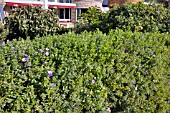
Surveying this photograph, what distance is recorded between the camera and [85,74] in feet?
9.21

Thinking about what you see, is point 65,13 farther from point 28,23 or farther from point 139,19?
point 139,19

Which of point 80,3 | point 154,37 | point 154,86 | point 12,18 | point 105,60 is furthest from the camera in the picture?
point 80,3

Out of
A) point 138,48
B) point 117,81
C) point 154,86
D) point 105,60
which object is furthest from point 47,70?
point 154,86

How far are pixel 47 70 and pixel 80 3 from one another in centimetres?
2794

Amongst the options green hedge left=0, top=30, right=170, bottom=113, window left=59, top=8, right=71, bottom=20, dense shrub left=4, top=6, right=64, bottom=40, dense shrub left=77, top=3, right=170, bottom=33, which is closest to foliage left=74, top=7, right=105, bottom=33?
dense shrub left=77, top=3, right=170, bottom=33

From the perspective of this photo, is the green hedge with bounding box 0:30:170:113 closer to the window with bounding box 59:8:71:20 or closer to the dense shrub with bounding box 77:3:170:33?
Result: the dense shrub with bounding box 77:3:170:33

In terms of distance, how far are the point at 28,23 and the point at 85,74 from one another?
6097 mm

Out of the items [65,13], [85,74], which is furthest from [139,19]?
[65,13]

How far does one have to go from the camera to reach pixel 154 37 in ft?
13.6

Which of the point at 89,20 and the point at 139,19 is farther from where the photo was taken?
the point at 89,20

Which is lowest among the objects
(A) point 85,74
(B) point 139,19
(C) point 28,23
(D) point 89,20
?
(A) point 85,74

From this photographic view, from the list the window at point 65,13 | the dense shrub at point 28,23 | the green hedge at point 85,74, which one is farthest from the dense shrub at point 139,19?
the window at point 65,13

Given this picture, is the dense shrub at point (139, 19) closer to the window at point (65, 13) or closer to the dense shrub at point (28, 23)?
the dense shrub at point (28, 23)

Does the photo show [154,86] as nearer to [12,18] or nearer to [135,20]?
[135,20]
